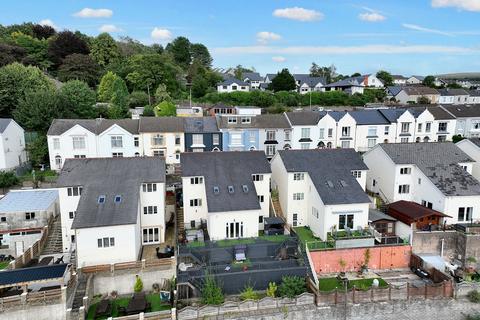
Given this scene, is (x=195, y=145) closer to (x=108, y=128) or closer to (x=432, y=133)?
(x=108, y=128)

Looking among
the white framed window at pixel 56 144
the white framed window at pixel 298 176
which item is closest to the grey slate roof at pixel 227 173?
the white framed window at pixel 298 176

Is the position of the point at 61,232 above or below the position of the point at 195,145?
below

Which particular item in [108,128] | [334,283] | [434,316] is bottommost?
[434,316]

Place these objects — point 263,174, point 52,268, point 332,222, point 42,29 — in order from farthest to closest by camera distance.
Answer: point 42,29
point 263,174
point 332,222
point 52,268

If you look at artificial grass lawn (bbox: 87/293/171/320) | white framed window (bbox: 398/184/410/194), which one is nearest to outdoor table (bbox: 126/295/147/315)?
artificial grass lawn (bbox: 87/293/171/320)

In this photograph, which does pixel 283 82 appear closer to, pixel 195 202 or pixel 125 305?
pixel 195 202

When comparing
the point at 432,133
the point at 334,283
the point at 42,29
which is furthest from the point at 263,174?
the point at 42,29
